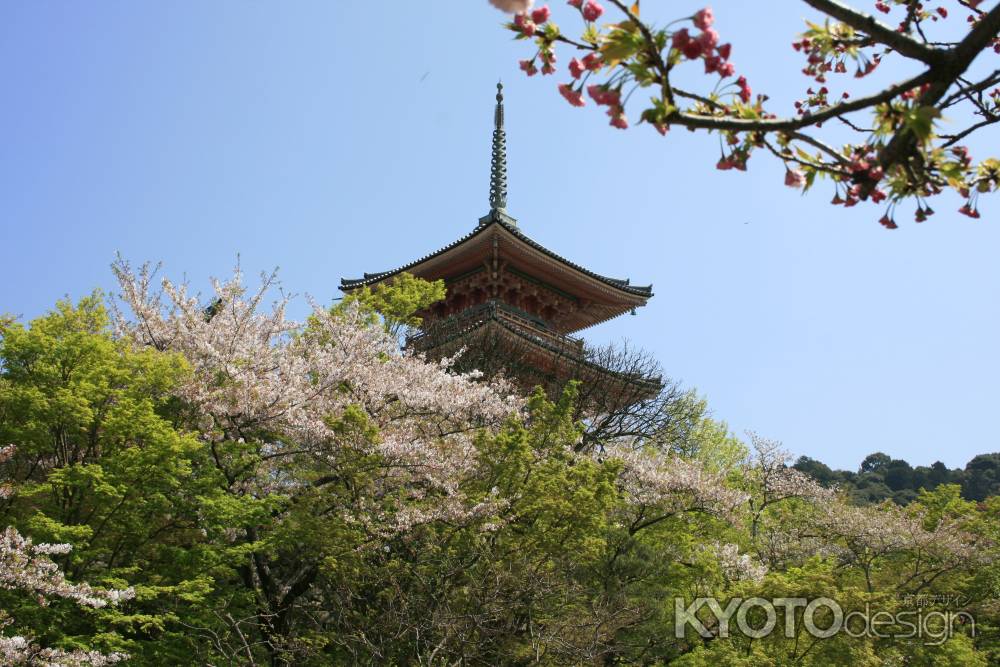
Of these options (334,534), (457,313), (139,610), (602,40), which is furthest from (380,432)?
(457,313)

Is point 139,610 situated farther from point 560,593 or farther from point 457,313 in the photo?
point 457,313

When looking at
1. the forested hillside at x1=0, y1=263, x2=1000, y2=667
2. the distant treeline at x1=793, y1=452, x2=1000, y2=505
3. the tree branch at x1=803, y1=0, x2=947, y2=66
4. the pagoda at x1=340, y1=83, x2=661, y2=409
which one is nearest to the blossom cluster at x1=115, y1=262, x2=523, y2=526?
the forested hillside at x1=0, y1=263, x2=1000, y2=667

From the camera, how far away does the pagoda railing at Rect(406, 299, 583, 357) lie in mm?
24938

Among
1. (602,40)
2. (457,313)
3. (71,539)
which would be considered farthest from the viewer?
(457,313)

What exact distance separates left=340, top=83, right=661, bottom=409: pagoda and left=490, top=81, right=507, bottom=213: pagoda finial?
1.9 inches

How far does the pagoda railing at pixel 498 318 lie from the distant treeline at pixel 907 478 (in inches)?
1129

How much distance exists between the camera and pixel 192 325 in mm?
13859

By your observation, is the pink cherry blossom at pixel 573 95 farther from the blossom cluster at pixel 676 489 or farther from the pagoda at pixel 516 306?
the pagoda at pixel 516 306

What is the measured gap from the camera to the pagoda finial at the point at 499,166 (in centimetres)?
3016

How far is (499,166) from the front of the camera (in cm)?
3108

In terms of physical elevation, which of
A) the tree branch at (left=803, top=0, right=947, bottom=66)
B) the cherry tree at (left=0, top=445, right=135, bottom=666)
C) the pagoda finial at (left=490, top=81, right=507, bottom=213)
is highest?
the pagoda finial at (left=490, top=81, right=507, bottom=213)

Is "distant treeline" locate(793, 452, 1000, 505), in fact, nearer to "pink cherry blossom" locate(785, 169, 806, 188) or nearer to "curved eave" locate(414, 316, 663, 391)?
"curved eave" locate(414, 316, 663, 391)

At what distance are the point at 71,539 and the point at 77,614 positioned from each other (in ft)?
3.19

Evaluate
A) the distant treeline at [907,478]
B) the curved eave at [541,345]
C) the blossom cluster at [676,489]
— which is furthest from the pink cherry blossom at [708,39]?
the distant treeline at [907,478]
